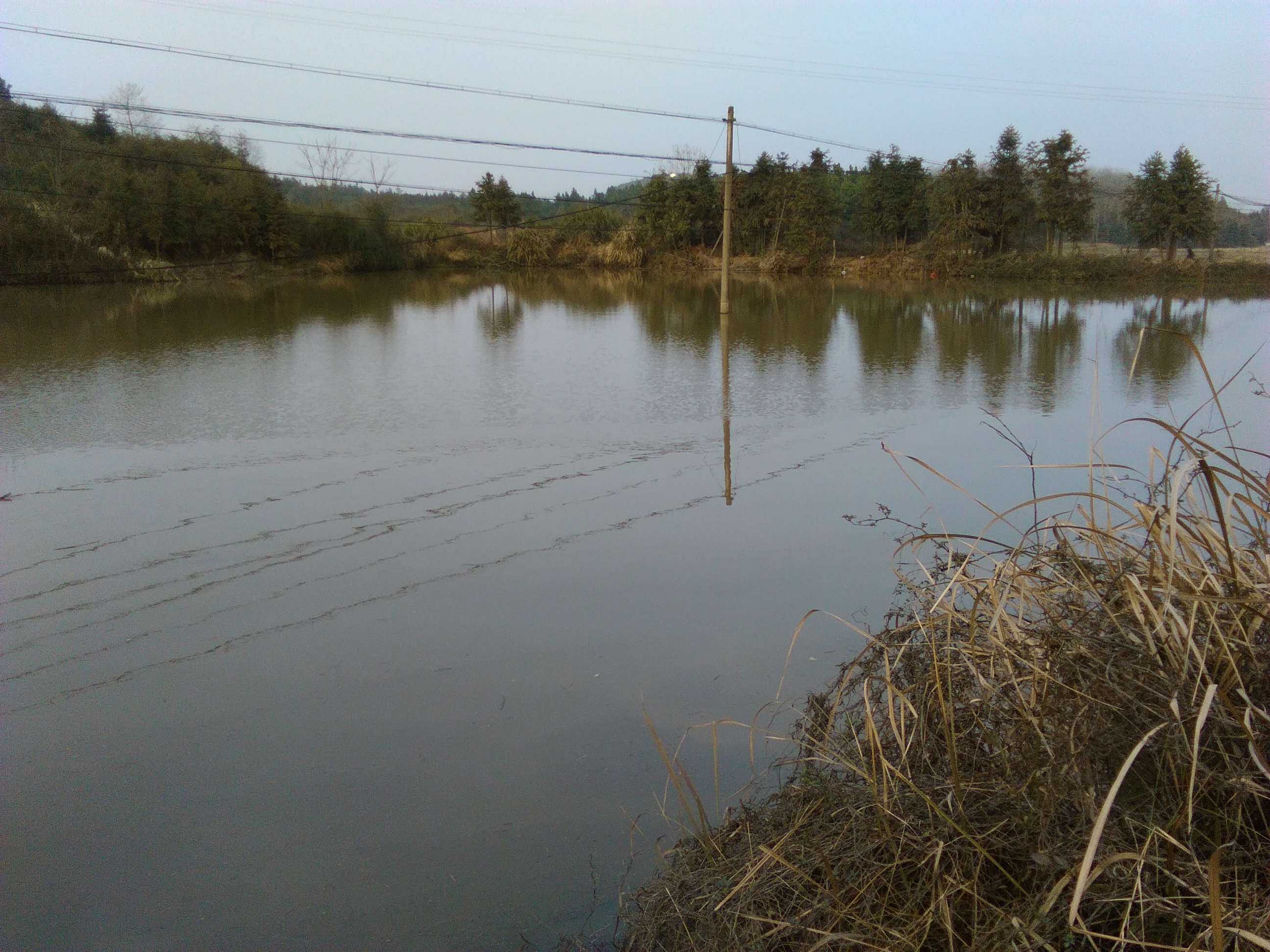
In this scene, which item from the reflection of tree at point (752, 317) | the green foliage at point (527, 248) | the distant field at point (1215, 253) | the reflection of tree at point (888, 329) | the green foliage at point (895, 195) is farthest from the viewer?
the green foliage at point (527, 248)

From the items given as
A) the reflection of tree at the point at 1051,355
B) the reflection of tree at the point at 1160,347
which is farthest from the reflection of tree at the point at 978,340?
the reflection of tree at the point at 1160,347

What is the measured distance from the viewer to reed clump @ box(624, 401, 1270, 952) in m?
1.64

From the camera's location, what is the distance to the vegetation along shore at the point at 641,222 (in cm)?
2845

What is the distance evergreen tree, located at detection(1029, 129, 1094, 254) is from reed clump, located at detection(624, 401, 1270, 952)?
3417 centimetres

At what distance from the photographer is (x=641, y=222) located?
144 feet

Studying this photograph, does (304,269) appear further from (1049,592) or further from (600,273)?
(1049,592)

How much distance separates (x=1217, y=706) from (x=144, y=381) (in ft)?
36.8

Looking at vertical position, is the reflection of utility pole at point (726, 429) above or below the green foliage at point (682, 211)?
below

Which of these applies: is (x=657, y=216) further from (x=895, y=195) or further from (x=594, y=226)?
(x=895, y=195)

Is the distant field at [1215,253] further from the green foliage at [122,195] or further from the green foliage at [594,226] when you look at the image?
the green foliage at [122,195]

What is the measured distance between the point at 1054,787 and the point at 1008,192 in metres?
36.5

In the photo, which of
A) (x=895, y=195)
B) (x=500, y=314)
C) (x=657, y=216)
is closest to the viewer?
(x=500, y=314)

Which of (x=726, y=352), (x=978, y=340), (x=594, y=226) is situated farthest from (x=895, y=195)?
(x=726, y=352)

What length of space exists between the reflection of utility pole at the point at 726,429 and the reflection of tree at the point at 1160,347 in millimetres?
2990
